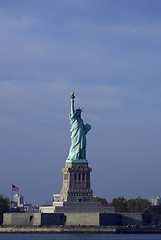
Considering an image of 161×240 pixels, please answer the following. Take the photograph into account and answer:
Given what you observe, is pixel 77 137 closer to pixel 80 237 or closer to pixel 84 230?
pixel 84 230

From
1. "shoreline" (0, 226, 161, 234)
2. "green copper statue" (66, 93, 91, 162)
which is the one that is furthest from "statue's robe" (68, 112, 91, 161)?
"shoreline" (0, 226, 161, 234)

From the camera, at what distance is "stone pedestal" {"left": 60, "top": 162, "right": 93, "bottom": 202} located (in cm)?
8288

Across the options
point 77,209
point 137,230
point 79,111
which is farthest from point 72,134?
point 137,230

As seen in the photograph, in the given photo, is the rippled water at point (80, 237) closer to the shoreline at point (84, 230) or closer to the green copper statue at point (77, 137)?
the shoreline at point (84, 230)

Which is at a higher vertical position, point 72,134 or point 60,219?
point 72,134

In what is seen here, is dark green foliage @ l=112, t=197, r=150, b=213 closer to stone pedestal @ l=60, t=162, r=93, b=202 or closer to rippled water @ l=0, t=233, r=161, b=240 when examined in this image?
stone pedestal @ l=60, t=162, r=93, b=202

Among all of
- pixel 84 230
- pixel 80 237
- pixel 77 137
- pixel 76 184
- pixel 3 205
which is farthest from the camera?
pixel 3 205

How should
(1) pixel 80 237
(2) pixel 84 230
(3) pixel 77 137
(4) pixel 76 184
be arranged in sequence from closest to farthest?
1. (1) pixel 80 237
2. (2) pixel 84 230
3. (4) pixel 76 184
4. (3) pixel 77 137

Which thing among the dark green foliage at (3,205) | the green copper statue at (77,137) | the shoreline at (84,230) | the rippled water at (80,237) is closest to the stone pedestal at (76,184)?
the green copper statue at (77,137)

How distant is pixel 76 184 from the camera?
83500 millimetres

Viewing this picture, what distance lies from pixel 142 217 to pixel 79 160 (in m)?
10.3

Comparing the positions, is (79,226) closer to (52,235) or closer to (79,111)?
(52,235)

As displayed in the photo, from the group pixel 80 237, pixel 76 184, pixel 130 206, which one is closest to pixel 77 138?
pixel 76 184

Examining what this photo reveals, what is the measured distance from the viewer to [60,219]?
263 feet
